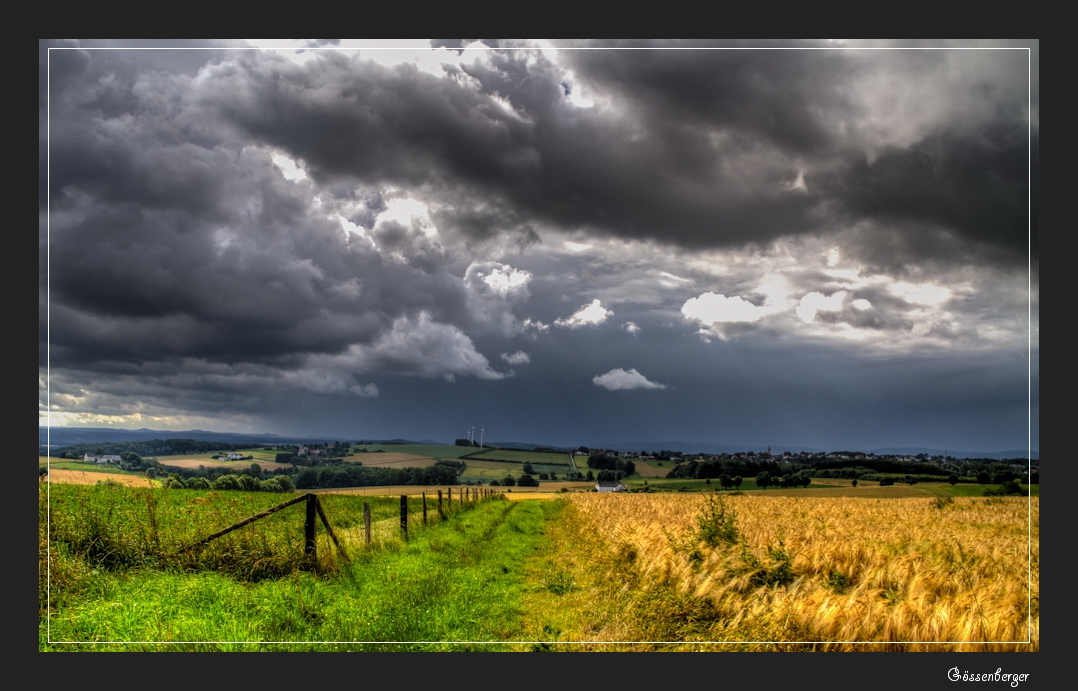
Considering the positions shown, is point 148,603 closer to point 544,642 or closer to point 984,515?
→ point 544,642

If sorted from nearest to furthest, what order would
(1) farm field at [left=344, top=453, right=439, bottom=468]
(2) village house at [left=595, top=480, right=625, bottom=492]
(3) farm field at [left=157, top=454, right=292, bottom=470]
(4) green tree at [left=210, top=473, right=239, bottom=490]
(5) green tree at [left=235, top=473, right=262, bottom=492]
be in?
(3) farm field at [left=157, top=454, right=292, bottom=470] → (5) green tree at [left=235, top=473, right=262, bottom=492] → (4) green tree at [left=210, top=473, right=239, bottom=490] → (1) farm field at [left=344, top=453, right=439, bottom=468] → (2) village house at [left=595, top=480, right=625, bottom=492]

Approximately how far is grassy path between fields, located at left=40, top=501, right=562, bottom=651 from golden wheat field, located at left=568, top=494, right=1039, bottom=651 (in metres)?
3.28

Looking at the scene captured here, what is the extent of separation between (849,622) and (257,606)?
8.98 meters

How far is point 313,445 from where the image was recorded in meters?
12.6

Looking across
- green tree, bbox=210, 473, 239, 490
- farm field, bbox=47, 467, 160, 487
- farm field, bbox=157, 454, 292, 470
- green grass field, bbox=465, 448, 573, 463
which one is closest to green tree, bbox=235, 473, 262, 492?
green tree, bbox=210, 473, 239, 490

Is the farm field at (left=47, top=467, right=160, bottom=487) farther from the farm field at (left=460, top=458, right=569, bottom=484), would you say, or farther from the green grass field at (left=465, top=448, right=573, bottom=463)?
the green grass field at (left=465, top=448, right=573, bottom=463)

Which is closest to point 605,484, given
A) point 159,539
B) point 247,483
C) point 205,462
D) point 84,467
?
point 247,483

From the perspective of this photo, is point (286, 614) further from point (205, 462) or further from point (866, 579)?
point (866, 579)

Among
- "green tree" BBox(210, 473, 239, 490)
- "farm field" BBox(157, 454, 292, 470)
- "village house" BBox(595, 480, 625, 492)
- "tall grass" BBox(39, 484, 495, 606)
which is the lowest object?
"village house" BBox(595, 480, 625, 492)

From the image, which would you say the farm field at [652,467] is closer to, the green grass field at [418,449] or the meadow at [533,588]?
the meadow at [533,588]

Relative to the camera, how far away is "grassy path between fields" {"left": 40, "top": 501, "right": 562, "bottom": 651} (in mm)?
8243

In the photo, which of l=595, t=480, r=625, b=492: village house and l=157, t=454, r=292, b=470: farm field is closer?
l=157, t=454, r=292, b=470: farm field

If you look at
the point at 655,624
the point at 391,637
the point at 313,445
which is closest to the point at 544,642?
the point at 655,624

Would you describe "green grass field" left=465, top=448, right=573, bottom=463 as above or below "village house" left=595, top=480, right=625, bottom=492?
above
